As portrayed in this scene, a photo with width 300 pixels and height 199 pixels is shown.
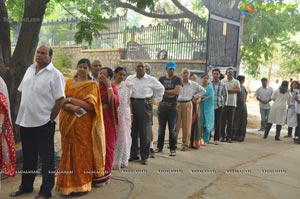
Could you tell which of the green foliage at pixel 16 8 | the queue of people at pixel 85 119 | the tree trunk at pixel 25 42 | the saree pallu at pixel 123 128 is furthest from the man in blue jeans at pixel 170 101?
the green foliage at pixel 16 8

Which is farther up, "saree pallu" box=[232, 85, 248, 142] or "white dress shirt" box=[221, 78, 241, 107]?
"white dress shirt" box=[221, 78, 241, 107]

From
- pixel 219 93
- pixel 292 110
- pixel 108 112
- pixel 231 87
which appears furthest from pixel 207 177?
pixel 292 110

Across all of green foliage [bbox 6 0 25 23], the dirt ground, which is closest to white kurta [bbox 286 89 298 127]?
the dirt ground

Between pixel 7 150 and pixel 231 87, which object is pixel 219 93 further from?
pixel 7 150

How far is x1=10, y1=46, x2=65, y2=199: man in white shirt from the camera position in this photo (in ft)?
11.6

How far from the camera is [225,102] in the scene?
7.83m

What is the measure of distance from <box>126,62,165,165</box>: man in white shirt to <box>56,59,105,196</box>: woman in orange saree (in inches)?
58.6

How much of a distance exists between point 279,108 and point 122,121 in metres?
5.54

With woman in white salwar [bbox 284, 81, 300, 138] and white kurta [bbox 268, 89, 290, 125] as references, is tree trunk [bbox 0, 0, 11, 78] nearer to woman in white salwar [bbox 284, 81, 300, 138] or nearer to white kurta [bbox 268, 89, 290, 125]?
white kurta [bbox 268, 89, 290, 125]

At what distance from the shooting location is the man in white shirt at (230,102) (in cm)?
807

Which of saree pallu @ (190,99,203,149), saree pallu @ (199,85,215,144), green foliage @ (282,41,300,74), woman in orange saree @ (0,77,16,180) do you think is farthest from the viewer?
green foliage @ (282,41,300,74)

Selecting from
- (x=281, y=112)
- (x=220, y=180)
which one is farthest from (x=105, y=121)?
(x=281, y=112)

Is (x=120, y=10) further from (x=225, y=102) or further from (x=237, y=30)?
(x=225, y=102)

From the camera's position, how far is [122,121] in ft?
16.3
